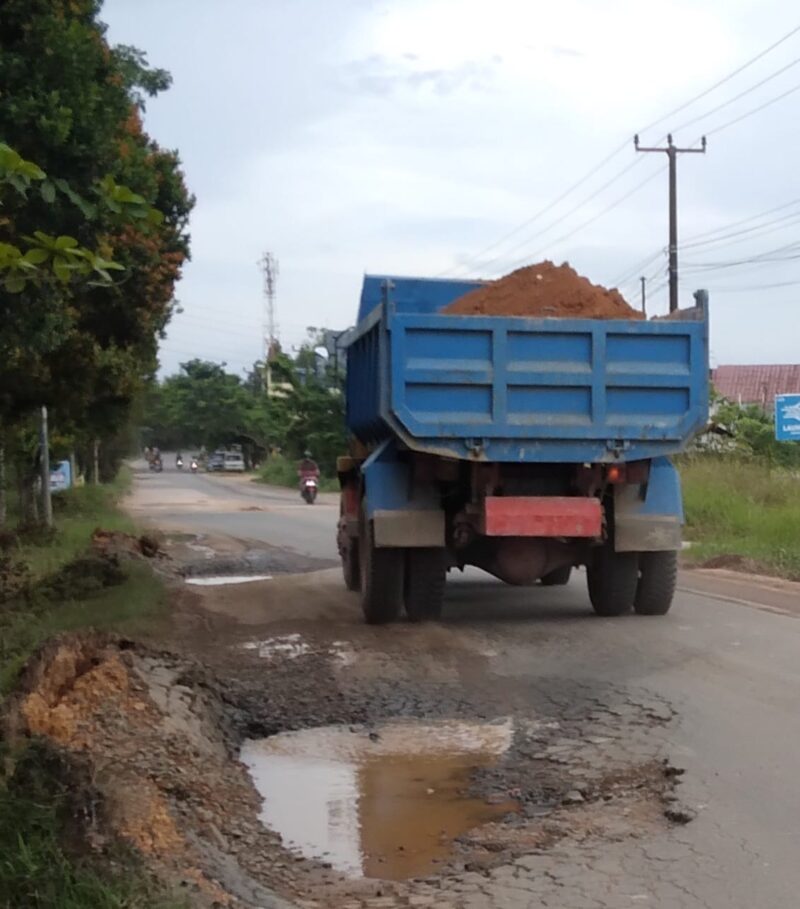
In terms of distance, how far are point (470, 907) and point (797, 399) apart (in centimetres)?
1793

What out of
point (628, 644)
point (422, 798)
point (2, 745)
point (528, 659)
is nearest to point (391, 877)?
point (422, 798)

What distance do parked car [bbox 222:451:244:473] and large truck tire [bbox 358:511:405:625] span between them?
76172 millimetres

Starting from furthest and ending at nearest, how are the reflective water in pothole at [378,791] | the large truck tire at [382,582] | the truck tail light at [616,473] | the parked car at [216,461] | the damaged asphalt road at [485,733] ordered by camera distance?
1. the parked car at [216,461]
2. the large truck tire at [382,582]
3. the truck tail light at [616,473]
4. the reflective water in pothole at [378,791]
5. the damaged asphalt road at [485,733]

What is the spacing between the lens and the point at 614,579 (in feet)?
36.1

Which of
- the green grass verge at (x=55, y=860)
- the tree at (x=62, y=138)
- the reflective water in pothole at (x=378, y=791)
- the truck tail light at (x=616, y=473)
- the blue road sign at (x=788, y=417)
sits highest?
the tree at (x=62, y=138)

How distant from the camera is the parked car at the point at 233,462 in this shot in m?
86.6

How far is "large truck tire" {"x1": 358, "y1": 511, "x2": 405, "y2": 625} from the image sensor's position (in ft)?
35.0

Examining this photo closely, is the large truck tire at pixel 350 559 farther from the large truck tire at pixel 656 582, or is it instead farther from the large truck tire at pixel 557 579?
the large truck tire at pixel 656 582

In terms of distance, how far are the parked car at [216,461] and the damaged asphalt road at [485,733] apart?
77964 mm

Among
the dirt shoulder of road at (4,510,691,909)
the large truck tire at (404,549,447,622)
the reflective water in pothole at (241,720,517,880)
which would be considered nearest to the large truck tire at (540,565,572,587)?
the large truck tire at (404,549,447,622)

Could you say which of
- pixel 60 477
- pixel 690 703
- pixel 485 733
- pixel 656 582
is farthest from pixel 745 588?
pixel 60 477

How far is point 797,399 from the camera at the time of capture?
69.6 ft

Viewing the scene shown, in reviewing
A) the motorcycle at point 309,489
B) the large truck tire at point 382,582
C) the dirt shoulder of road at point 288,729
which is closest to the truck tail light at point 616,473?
the dirt shoulder of road at point 288,729

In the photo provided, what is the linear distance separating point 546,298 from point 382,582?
270cm
